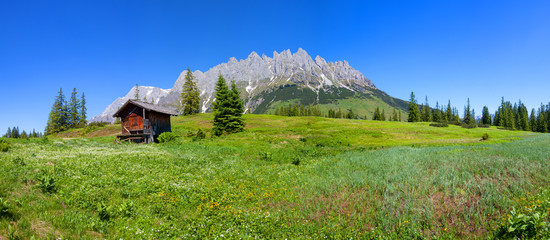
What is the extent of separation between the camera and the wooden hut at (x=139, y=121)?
34.8m

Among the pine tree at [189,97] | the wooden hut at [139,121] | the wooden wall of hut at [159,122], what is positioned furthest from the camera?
the pine tree at [189,97]

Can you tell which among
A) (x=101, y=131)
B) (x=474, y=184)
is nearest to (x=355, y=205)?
(x=474, y=184)

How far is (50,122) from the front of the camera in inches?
2569

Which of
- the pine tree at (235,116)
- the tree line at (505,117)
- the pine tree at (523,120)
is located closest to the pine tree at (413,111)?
the tree line at (505,117)

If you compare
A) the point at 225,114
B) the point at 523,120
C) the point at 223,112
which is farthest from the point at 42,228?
the point at 523,120

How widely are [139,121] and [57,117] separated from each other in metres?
53.8

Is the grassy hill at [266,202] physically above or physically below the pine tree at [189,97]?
below

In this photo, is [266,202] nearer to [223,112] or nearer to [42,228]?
[42,228]

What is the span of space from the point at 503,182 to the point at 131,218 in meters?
12.9

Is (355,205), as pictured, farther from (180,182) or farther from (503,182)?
(180,182)

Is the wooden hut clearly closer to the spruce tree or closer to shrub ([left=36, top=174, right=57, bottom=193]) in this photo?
the spruce tree

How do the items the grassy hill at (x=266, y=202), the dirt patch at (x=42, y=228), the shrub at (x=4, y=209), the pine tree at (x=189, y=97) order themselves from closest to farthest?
the dirt patch at (x=42, y=228)
the shrub at (x=4, y=209)
the grassy hill at (x=266, y=202)
the pine tree at (x=189, y=97)

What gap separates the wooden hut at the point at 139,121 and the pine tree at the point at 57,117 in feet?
160

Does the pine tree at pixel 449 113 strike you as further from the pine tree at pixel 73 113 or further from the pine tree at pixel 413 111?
the pine tree at pixel 73 113
